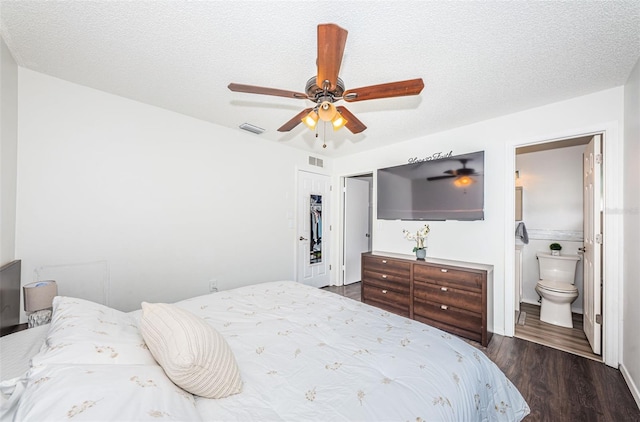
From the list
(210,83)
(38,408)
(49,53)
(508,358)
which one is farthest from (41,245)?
(508,358)

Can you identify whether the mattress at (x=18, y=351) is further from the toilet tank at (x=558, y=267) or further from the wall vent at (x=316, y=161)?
the toilet tank at (x=558, y=267)

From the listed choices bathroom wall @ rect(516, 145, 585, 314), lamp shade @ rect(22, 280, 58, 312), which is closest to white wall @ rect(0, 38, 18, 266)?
lamp shade @ rect(22, 280, 58, 312)

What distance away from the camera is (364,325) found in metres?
1.55

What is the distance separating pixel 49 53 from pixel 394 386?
310 cm

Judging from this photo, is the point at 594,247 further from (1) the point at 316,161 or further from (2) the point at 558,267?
(1) the point at 316,161

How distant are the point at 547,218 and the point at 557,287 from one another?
1118 millimetres

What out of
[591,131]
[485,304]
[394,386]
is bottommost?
[485,304]

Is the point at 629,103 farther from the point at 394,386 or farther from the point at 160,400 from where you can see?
the point at 160,400

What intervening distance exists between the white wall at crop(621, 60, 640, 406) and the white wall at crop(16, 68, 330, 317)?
143 inches

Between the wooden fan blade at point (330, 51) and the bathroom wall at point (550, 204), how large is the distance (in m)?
3.81

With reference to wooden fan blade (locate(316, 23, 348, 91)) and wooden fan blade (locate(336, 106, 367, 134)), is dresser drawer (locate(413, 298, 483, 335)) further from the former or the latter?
wooden fan blade (locate(316, 23, 348, 91))

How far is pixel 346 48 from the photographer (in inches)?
68.0

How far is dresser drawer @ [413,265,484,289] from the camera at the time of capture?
2592 mm

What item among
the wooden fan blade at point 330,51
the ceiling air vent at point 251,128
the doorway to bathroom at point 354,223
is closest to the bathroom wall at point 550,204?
the doorway to bathroom at point 354,223
